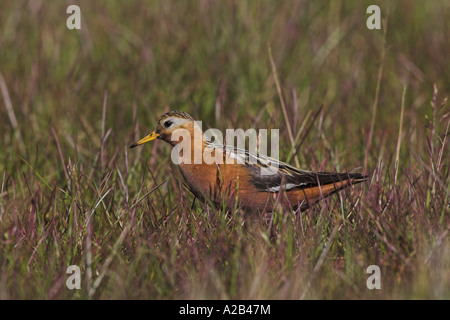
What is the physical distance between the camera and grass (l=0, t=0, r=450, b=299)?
3.18 metres

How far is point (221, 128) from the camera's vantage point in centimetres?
528

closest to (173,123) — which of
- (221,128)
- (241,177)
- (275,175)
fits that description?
(241,177)

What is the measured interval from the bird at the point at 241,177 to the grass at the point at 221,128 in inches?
4.4

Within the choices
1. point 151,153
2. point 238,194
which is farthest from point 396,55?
point 238,194

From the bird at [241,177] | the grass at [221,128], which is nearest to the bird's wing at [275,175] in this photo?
the bird at [241,177]

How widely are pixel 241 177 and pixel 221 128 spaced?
130 centimetres

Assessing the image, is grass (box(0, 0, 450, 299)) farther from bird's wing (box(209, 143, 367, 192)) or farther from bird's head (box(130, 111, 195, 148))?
bird's head (box(130, 111, 195, 148))

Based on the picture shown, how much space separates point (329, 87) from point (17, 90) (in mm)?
2805

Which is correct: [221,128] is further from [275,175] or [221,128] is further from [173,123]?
[275,175]

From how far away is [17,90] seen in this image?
597 centimetres

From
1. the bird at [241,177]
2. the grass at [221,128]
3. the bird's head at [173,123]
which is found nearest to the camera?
the grass at [221,128]

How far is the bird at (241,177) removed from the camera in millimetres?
3922

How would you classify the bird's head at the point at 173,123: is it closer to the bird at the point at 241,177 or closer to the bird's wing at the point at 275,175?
the bird at the point at 241,177

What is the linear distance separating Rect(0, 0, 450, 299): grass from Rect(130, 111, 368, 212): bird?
11 centimetres
